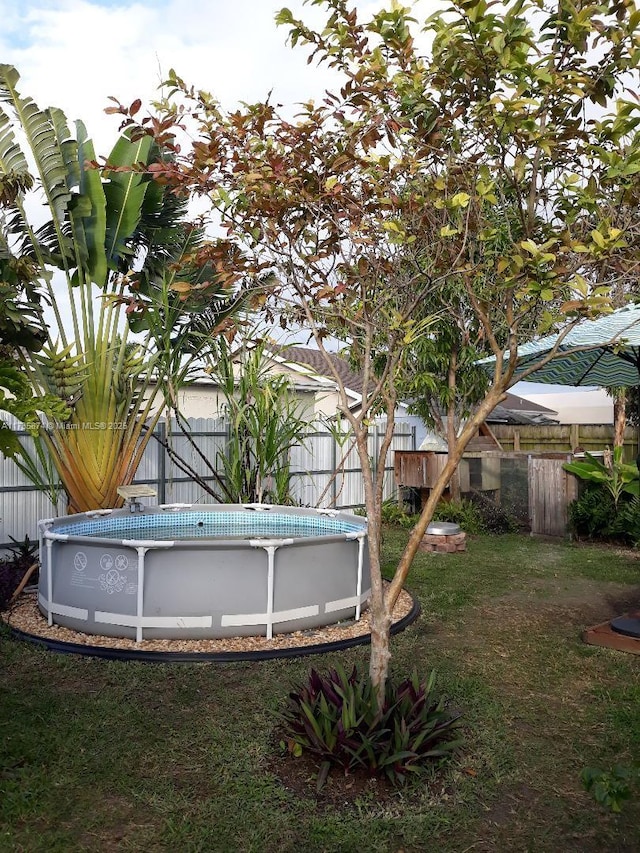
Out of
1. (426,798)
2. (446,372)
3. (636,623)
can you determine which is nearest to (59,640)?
(426,798)

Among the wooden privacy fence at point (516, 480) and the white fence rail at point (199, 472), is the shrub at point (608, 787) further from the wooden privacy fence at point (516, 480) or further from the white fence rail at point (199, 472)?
the wooden privacy fence at point (516, 480)

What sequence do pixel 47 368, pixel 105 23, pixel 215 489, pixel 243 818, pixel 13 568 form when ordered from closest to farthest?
pixel 243 818 → pixel 105 23 → pixel 13 568 → pixel 47 368 → pixel 215 489

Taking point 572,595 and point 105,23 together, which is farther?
point 572,595

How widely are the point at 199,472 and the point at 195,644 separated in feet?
17.1

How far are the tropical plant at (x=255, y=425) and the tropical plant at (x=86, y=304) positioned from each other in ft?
1.67

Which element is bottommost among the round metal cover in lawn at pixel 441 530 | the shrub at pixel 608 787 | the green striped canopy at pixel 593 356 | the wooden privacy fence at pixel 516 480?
the round metal cover in lawn at pixel 441 530

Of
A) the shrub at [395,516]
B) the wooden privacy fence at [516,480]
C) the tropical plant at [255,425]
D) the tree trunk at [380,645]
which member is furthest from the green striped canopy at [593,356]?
the shrub at [395,516]

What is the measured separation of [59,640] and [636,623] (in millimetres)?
4469

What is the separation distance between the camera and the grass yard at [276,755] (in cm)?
288

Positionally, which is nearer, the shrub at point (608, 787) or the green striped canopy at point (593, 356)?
the shrub at point (608, 787)

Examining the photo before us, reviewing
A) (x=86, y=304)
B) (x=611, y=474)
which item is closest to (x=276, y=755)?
(x=86, y=304)

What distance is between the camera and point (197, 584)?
17.5ft

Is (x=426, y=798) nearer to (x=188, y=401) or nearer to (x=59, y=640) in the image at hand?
(x=59, y=640)

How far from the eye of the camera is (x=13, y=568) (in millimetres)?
7055
